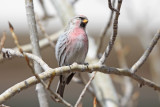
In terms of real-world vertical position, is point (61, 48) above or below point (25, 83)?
below

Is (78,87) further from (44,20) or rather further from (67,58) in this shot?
(67,58)

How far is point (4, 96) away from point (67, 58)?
1479 millimetres

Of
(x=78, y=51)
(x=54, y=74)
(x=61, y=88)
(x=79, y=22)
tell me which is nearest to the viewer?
(x=54, y=74)

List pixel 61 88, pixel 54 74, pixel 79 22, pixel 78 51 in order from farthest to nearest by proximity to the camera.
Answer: pixel 79 22 → pixel 78 51 → pixel 61 88 → pixel 54 74

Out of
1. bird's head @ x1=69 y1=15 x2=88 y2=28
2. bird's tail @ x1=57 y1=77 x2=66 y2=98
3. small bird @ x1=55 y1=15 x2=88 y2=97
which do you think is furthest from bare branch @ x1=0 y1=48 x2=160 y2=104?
bird's head @ x1=69 y1=15 x2=88 y2=28

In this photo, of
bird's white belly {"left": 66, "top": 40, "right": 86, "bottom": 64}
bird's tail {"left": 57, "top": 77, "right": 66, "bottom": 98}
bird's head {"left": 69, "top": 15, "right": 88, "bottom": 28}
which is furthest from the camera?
bird's head {"left": 69, "top": 15, "right": 88, "bottom": 28}

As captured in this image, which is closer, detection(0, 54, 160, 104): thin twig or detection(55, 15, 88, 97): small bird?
detection(0, 54, 160, 104): thin twig

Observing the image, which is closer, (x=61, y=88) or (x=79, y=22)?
(x=61, y=88)

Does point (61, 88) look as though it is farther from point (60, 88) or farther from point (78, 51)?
point (78, 51)

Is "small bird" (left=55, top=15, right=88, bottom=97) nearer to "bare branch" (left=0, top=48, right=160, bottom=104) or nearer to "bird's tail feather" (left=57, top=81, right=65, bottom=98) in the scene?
"bird's tail feather" (left=57, top=81, right=65, bottom=98)

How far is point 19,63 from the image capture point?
5574 millimetres

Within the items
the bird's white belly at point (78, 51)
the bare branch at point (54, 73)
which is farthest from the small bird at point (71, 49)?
the bare branch at point (54, 73)

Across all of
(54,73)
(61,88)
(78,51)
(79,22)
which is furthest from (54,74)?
(79,22)

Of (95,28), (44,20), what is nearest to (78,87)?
(95,28)
